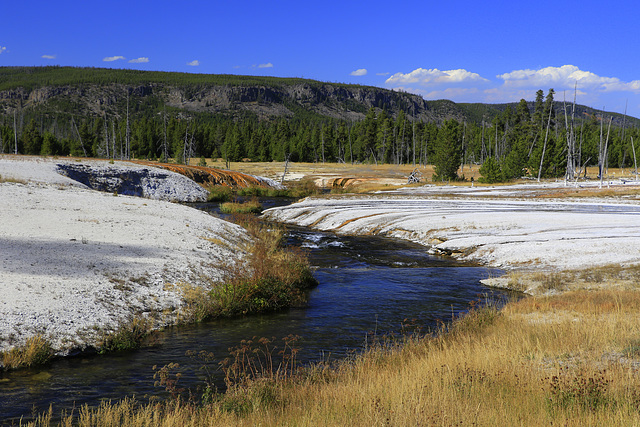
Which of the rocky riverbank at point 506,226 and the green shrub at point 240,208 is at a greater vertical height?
the rocky riverbank at point 506,226

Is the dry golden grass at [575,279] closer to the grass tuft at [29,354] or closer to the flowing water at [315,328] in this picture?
the flowing water at [315,328]

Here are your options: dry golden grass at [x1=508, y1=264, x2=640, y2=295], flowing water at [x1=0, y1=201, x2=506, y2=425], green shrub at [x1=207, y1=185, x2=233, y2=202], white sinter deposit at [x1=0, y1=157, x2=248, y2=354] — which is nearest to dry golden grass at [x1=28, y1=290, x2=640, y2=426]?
flowing water at [x1=0, y1=201, x2=506, y2=425]

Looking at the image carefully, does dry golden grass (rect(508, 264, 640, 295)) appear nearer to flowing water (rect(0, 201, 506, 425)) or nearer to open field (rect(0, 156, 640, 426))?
open field (rect(0, 156, 640, 426))

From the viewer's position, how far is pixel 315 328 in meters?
12.4

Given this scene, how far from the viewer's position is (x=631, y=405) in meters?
5.43

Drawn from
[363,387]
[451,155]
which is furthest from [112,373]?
[451,155]

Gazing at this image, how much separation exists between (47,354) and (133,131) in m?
143

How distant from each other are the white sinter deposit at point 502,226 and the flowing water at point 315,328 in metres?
2.42

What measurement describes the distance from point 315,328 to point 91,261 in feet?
23.5

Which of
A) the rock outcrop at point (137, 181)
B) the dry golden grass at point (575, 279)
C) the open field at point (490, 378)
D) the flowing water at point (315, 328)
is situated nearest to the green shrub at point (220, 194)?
the rock outcrop at point (137, 181)

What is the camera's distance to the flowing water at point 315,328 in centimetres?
827

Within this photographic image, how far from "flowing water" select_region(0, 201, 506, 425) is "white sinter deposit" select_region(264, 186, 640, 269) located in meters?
2.42

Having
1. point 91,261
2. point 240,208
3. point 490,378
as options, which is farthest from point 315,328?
point 240,208

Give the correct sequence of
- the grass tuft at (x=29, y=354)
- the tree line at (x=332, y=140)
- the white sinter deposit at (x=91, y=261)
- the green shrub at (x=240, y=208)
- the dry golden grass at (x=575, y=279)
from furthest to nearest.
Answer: the tree line at (x=332, y=140) < the green shrub at (x=240, y=208) < the dry golden grass at (x=575, y=279) < the white sinter deposit at (x=91, y=261) < the grass tuft at (x=29, y=354)
